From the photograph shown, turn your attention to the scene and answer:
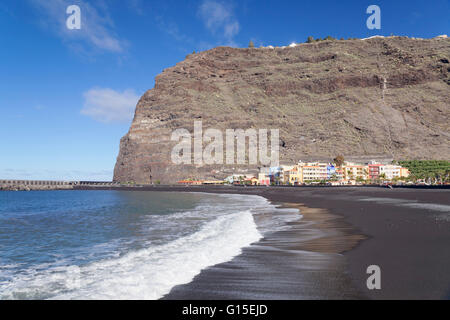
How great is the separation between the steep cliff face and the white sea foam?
451ft

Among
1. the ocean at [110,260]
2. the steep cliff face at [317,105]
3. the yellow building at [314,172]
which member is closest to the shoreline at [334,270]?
the ocean at [110,260]

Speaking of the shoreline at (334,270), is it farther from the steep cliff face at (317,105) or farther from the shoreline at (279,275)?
the steep cliff face at (317,105)

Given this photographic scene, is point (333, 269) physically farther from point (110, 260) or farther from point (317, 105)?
point (317, 105)


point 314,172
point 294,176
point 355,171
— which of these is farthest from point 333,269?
point 355,171

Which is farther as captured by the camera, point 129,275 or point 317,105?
point 317,105

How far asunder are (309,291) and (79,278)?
19.6ft
